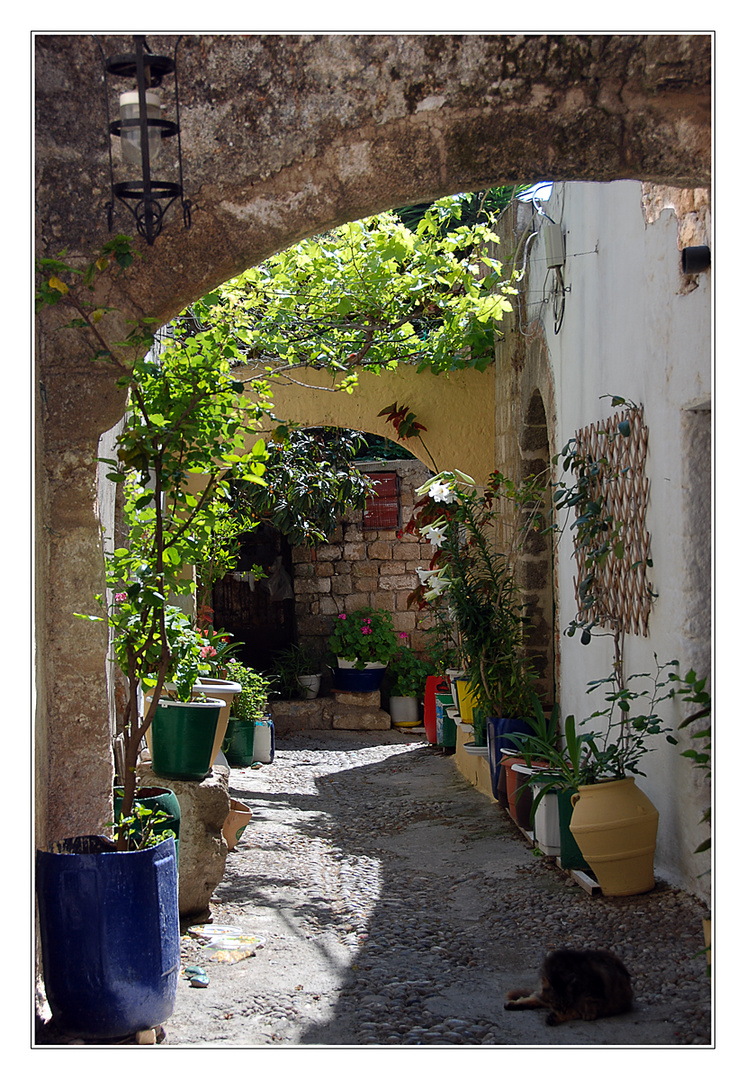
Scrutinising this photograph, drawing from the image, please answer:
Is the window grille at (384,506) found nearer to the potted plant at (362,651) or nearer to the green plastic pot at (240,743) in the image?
the potted plant at (362,651)

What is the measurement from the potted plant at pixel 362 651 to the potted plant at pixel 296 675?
271mm

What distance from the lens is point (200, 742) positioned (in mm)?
4141

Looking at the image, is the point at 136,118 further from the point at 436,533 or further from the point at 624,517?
the point at 436,533

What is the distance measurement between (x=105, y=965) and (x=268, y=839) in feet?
9.58

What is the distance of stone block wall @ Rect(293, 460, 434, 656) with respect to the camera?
1051 centimetres

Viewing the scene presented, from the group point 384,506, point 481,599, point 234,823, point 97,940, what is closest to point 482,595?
point 481,599

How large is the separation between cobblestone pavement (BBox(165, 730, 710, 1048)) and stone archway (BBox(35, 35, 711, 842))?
109 centimetres

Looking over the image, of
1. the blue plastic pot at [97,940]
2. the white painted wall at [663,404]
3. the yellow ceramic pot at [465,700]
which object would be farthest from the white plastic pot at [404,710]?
the blue plastic pot at [97,940]

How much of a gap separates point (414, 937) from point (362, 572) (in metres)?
6.78

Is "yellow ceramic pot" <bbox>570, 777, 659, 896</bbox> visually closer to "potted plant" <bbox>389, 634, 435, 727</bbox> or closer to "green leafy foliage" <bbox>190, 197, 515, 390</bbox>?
"green leafy foliage" <bbox>190, 197, 515, 390</bbox>

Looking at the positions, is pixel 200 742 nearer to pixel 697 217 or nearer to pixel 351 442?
pixel 697 217

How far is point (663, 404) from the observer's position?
3996 millimetres

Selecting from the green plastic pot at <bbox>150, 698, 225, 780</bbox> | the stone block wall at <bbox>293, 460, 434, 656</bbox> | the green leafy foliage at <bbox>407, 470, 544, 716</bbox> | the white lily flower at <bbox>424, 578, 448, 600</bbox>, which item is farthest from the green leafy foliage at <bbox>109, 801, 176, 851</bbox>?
the stone block wall at <bbox>293, 460, 434, 656</bbox>

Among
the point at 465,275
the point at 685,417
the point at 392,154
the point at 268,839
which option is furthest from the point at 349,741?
the point at 392,154
